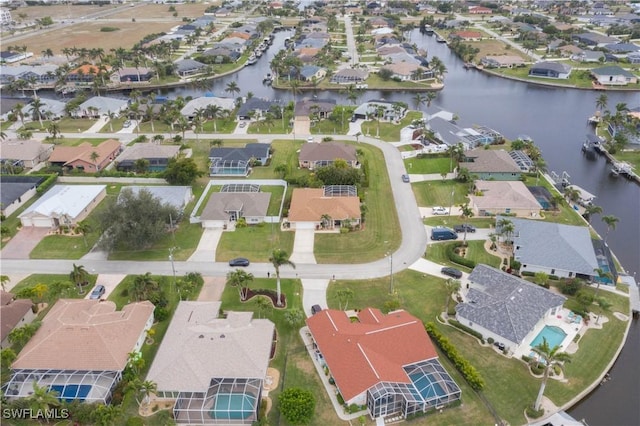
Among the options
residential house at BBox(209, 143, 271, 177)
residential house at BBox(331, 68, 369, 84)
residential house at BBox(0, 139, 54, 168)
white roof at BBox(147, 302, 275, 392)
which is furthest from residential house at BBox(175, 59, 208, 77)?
white roof at BBox(147, 302, 275, 392)

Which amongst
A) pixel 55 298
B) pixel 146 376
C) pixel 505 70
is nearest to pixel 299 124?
pixel 55 298

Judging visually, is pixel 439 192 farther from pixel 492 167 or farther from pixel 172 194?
pixel 172 194

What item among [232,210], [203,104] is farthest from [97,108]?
[232,210]

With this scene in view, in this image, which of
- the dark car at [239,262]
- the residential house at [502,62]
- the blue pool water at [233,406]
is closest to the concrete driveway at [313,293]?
the dark car at [239,262]

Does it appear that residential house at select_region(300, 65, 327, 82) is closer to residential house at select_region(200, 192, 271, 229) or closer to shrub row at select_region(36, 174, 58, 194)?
residential house at select_region(200, 192, 271, 229)

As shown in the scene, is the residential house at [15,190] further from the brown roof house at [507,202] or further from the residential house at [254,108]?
the brown roof house at [507,202]

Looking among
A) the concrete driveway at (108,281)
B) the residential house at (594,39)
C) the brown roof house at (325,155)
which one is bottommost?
the concrete driveway at (108,281)
